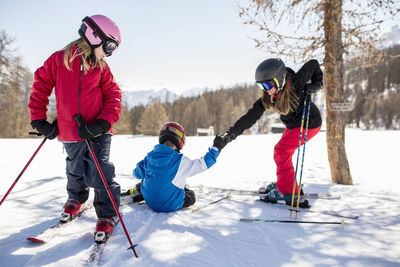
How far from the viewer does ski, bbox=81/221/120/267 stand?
69.9 inches

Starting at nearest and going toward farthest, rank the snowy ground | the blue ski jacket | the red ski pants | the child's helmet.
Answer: the snowy ground < the blue ski jacket < the child's helmet < the red ski pants

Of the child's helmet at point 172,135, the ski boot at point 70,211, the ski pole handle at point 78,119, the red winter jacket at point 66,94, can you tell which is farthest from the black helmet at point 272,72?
the ski boot at point 70,211

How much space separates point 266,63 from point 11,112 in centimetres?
3473

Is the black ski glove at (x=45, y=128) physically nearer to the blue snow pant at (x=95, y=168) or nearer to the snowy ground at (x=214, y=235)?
the blue snow pant at (x=95, y=168)

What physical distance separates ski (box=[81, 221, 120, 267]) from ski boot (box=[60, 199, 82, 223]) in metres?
0.65

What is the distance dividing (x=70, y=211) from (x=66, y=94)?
4.05 feet

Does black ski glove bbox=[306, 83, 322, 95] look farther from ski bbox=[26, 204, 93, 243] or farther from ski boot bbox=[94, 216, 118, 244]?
ski bbox=[26, 204, 93, 243]

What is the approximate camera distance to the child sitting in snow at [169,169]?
279 cm

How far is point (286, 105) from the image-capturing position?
3.11m

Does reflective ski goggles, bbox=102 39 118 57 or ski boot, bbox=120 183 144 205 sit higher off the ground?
reflective ski goggles, bbox=102 39 118 57

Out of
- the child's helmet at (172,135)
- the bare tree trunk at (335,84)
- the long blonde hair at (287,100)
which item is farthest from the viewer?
the bare tree trunk at (335,84)

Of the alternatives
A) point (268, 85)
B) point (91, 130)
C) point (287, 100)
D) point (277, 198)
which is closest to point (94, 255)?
point (91, 130)

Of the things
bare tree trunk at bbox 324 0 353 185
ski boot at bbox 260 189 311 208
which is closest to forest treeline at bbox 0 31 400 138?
bare tree trunk at bbox 324 0 353 185

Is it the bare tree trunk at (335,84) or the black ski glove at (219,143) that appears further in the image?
the bare tree trunk at (335,84)
